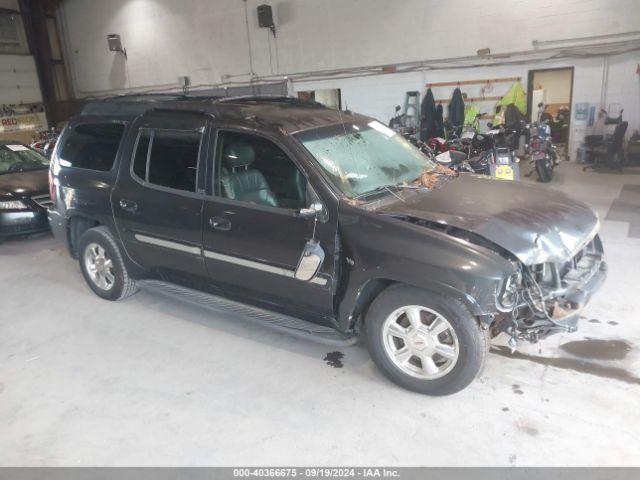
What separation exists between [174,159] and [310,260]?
54.8 inches

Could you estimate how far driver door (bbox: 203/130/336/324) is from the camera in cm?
304

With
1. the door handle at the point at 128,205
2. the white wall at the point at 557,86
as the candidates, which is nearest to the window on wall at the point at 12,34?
the door handle at the point at 128,205

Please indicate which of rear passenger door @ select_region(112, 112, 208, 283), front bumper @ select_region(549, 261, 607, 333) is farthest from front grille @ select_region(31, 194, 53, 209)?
front bumper @ select_region(549, 261, 607, 333)

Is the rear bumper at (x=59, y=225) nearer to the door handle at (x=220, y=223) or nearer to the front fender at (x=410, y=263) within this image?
the door handle at (x=220, y=223)

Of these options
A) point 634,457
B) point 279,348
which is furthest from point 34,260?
point 634,457

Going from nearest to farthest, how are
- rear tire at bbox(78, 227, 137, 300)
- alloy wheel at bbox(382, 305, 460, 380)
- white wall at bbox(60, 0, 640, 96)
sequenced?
alloy wheel at bbox(382, 305, 460, 380) < rear tire at bbox(78, 227, 137, 300) < white wall at bbox(60, 0, 640, 96)

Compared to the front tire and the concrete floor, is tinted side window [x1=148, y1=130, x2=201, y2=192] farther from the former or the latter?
the front tire

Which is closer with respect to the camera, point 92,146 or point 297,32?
point 92,146

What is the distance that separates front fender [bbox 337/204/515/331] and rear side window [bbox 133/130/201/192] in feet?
4.18

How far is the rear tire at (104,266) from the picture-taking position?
4234 mm

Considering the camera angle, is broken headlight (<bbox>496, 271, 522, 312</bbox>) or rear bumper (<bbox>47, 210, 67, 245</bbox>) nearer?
broken headlight (<bbox>496, 271, 522, 312</bbox>)

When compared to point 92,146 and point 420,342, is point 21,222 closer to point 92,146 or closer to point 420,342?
point 92,146

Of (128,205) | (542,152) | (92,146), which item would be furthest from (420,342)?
(542,152)

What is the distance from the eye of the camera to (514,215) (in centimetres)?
296
